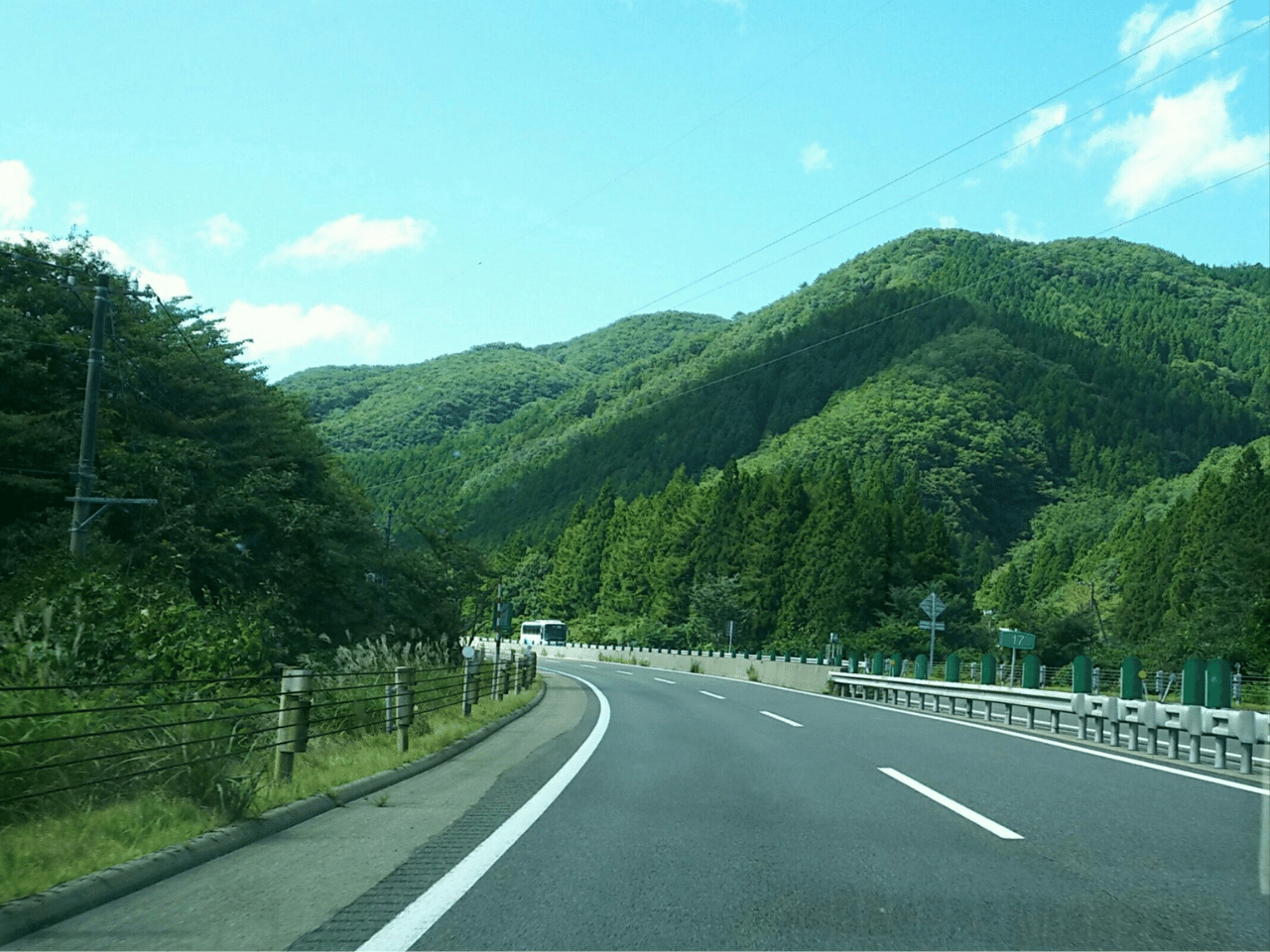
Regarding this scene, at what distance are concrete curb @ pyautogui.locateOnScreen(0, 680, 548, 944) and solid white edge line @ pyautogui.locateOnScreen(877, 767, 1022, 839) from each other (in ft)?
16.2

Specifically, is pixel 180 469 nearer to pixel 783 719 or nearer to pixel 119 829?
pixel 783 719

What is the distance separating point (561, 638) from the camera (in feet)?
323

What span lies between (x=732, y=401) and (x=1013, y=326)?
38865 mm

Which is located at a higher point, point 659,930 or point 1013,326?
point 1013,326

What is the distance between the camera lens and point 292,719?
10.7 m

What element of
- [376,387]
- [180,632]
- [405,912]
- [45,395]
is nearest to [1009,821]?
[405,912]

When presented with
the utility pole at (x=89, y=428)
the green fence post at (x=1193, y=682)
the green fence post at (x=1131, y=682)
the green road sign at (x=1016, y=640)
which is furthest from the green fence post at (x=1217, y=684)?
the utility pole at (x=89, y=428)

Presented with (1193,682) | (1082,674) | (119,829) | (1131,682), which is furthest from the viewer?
(1082,674)

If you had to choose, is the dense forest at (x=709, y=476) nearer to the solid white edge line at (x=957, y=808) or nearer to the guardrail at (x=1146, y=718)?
the solid white edge line at (x=957, y=808)

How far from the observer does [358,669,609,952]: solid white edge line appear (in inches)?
202

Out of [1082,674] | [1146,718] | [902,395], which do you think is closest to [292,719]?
[1146,718]

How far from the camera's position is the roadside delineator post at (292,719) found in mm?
10297

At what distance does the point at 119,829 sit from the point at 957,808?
20.0ft

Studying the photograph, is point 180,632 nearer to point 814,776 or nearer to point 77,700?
point 77,700
